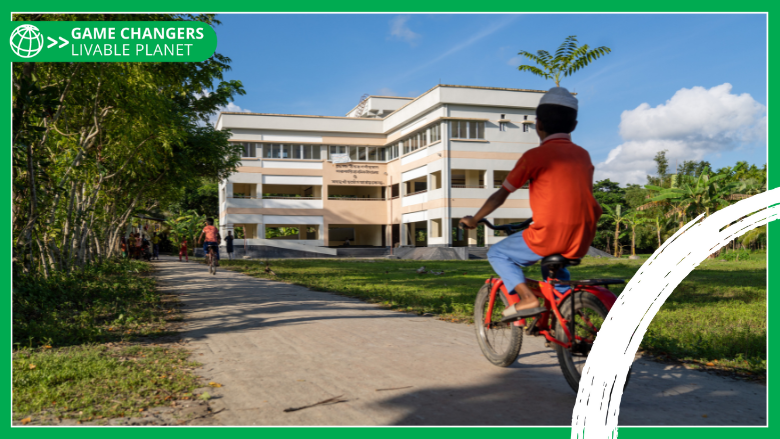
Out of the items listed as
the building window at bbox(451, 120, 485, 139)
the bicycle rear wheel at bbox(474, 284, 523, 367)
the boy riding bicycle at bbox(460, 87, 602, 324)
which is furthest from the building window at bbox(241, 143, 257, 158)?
the boy riding bicycle at bbox(460, 87, 602, 324)

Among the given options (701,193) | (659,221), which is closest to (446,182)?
(659,221)

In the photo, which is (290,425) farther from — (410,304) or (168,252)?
(168,252)

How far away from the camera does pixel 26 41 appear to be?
4527mm

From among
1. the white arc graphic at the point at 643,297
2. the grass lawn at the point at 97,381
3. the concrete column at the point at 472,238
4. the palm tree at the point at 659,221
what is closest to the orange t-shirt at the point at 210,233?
the grass lawn at the point at 97,381

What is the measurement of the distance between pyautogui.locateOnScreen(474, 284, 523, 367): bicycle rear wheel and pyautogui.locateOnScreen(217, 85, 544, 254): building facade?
35121mm

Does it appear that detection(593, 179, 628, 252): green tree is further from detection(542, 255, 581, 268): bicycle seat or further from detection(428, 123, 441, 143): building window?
detection(542, 255, 581, 268): bicycle seat

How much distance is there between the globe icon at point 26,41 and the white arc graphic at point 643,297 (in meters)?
4.51

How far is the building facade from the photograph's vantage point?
4059 centimetres

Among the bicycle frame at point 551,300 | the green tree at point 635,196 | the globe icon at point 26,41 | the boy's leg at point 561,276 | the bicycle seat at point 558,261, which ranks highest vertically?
the green tree at point 635,196

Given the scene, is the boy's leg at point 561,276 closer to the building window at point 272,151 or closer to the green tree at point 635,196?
the building window at point 272,151

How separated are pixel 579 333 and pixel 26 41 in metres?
4.54

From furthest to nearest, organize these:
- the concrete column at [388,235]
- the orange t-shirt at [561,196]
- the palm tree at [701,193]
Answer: the concrete column at [388,235], the palm tree at [701,193], the orange t-shirt at [561,196]

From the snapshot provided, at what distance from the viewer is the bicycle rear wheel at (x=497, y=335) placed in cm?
453

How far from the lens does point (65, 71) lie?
342 inches
